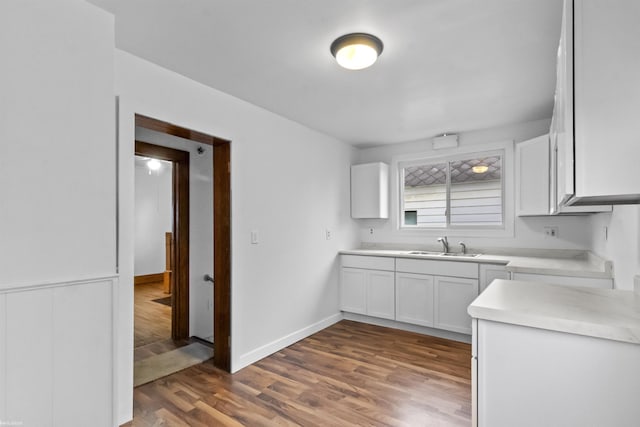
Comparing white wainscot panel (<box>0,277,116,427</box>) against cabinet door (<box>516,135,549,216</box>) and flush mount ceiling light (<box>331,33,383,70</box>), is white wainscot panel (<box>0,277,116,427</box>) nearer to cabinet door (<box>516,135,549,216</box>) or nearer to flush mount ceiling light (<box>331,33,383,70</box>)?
flush mount ceiling light (<box>331,33,383,70</box>)

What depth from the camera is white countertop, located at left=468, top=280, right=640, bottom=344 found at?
103cm

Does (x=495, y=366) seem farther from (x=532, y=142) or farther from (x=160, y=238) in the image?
(x=160, y=238)

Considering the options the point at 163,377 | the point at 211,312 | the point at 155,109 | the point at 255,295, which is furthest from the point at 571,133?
the point at 211,312

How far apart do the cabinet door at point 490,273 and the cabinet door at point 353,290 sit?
1304mm

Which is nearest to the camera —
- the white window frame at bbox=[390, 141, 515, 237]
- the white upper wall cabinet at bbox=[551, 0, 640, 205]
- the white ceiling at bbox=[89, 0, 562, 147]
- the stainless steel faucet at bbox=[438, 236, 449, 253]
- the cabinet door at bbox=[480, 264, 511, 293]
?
the white upper wall cabinet at bbox=[551, 0, 640, 205]

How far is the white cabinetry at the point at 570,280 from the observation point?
2.29 metres

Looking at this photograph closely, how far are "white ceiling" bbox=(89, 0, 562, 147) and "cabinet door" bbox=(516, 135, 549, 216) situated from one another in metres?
0.38

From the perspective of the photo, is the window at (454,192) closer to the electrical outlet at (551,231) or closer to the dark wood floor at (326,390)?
the electrical outlet at (551,231)

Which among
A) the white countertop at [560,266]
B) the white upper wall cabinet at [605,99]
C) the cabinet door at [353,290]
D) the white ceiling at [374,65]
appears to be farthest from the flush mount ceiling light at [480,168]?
the white upper wall cabinet at [605,99]

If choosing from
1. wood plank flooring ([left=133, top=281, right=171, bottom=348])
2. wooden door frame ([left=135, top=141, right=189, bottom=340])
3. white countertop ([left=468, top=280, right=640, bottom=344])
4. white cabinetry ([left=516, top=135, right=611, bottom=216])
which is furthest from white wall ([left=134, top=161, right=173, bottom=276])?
white countertop ([left=468, top=280, right=640, bottom=344])

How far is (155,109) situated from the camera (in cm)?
220

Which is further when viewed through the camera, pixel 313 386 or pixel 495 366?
pixel 313 386

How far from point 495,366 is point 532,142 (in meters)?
2.59

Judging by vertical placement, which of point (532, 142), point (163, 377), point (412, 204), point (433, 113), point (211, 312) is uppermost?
point (433, 113)
